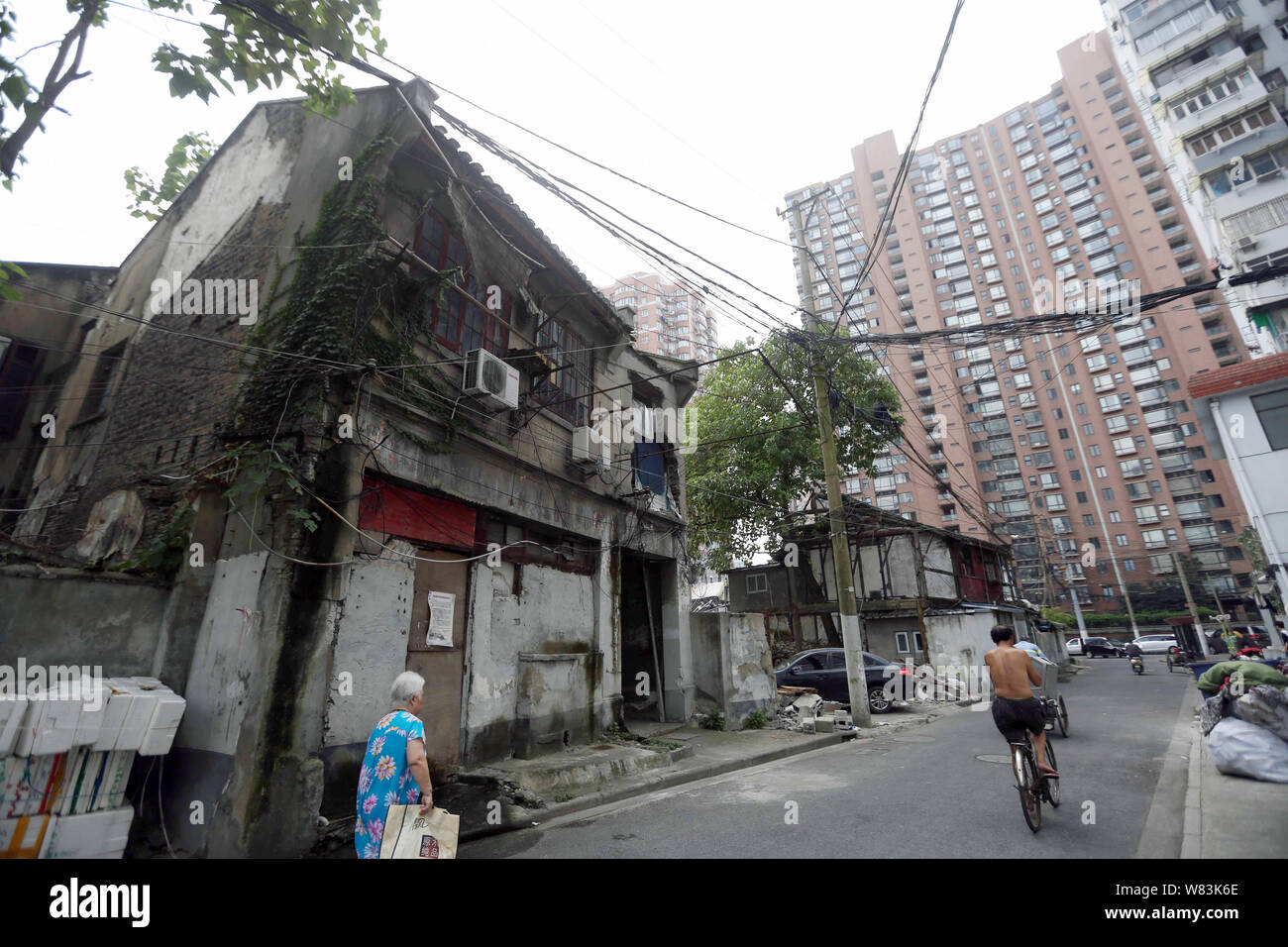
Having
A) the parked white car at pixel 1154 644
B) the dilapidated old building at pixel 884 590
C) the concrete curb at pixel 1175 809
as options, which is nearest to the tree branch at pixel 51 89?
the concrete curb at pixel 1175 809

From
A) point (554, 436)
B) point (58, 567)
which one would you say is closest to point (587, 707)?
point (554, 436)

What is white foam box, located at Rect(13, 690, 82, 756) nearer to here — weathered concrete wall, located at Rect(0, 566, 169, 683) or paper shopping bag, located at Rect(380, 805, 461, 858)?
weathered concrete wall, located at Rect(0, 566, 169, 683)

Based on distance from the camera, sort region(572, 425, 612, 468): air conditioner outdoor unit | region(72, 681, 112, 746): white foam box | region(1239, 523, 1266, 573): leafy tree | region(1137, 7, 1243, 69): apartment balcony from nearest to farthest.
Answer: region(72, 681, 112, 746): white foam box
region(572, 425, 612, 468): air conditioner outdoor unit
region(1137, 7, 1243, 69): apartment balcony
region(1239, 523, 1266, 573): leafy tree

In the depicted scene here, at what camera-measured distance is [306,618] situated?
5957 millimetres

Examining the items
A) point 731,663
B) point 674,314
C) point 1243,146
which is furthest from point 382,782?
point 1243,146

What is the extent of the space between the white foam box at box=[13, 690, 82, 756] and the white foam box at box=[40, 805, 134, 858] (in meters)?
0.59

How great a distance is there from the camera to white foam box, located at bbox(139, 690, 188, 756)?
16.5ft

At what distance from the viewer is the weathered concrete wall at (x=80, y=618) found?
533cm

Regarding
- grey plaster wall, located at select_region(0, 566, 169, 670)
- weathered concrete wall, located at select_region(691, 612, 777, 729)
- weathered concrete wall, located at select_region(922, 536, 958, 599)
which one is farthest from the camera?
weathered concrete wall, located at select_region(922, 536, 958, 599)

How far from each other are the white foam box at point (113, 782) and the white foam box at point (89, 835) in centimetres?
6

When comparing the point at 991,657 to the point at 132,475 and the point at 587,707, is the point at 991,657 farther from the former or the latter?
the point at 132,475

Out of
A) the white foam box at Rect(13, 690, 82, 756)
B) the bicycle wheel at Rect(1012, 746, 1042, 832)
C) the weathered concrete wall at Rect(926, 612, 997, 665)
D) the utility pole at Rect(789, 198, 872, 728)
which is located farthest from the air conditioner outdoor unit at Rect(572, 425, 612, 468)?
the weathered concrete wall at Rect(926, 612, 997, 665)

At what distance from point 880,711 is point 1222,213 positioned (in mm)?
22954

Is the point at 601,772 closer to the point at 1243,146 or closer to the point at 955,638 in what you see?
the point at 955,638
